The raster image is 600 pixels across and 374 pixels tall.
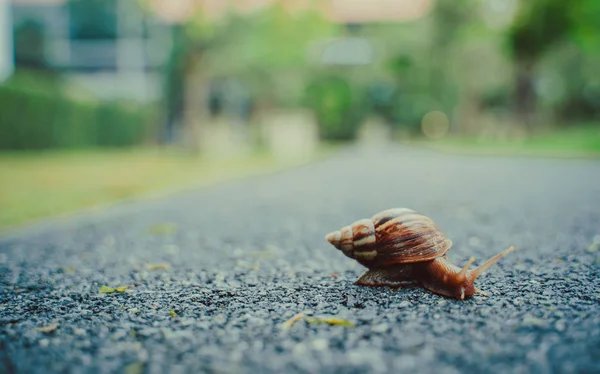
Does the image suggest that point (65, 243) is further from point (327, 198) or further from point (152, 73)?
point (152, 73)

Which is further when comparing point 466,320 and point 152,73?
point 152,73

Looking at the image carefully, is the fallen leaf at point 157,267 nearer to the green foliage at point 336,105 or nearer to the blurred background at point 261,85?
the blurred background at point 261,85

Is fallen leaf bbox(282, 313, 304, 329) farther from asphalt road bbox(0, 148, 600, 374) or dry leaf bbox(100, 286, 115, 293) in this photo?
dry leaf bbox(100, 286, 115, 293)

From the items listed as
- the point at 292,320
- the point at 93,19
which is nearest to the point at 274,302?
the point at 292,320

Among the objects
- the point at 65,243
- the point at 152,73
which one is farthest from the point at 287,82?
the point at 65,243

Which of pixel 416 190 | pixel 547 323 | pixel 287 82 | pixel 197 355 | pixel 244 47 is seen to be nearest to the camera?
pixel 197 355

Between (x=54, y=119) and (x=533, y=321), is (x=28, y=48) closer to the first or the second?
(x=54, y=119)
